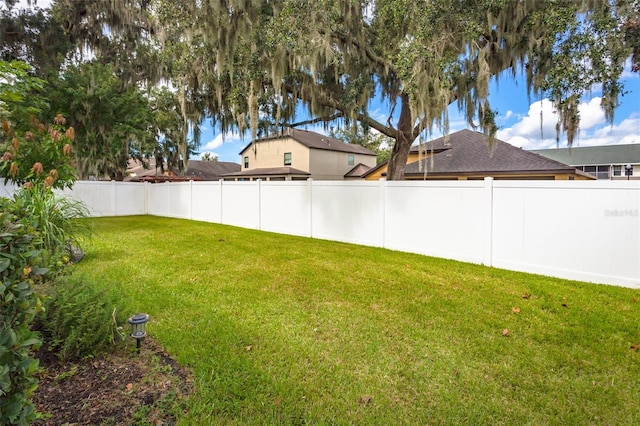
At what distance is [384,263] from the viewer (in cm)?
550

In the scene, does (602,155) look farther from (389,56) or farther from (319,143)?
(389,56)

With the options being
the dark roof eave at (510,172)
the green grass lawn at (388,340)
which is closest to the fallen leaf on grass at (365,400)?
the green grass lawn at (388,340)

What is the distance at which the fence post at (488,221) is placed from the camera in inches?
209

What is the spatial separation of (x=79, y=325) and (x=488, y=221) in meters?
5.42

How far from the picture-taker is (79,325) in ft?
8.09

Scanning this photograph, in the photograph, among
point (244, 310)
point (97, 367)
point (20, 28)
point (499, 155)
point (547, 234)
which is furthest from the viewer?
point (499, 155)

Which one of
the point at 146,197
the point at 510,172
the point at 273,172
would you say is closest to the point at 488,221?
the point at 510,172

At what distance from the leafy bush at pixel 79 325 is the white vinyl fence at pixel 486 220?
505 cm

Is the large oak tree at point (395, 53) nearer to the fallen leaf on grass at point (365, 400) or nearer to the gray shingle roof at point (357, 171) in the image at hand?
the fallen leaf on grass at point (365, 400)

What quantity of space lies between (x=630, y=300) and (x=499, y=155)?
9932 mm

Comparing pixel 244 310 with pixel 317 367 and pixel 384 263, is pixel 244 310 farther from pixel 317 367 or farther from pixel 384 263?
pixel 384 263

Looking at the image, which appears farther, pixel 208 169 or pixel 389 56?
pixel 208 169

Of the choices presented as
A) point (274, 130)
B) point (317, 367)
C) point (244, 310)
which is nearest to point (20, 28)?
point (274, 130)

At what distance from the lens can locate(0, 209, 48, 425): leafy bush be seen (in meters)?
1.10
